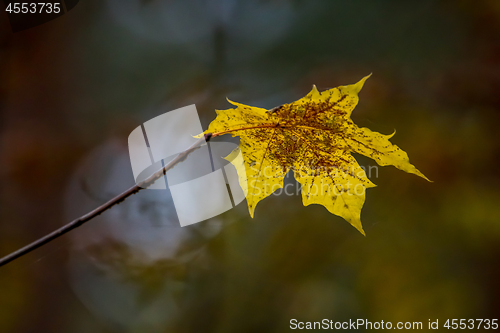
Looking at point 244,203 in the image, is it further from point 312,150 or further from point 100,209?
point 100,209

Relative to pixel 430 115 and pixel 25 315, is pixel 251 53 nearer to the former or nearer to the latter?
pixel 430 115

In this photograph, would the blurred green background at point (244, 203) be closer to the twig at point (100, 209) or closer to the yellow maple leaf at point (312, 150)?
the yellow maple leaf at point (312, 150)

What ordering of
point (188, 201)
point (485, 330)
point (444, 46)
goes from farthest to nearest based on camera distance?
point (188, 201) → point (444, 46) → point (485, 330)

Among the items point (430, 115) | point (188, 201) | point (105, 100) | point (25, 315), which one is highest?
point (105, 100)

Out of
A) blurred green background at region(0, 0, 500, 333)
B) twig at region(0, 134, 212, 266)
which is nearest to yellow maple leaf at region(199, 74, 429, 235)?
twig at region(0, 134, 212, 266)

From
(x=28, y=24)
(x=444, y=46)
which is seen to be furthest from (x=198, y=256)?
(x=444, y=46)

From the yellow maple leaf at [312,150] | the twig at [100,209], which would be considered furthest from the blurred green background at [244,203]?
the twig at [100,209]
